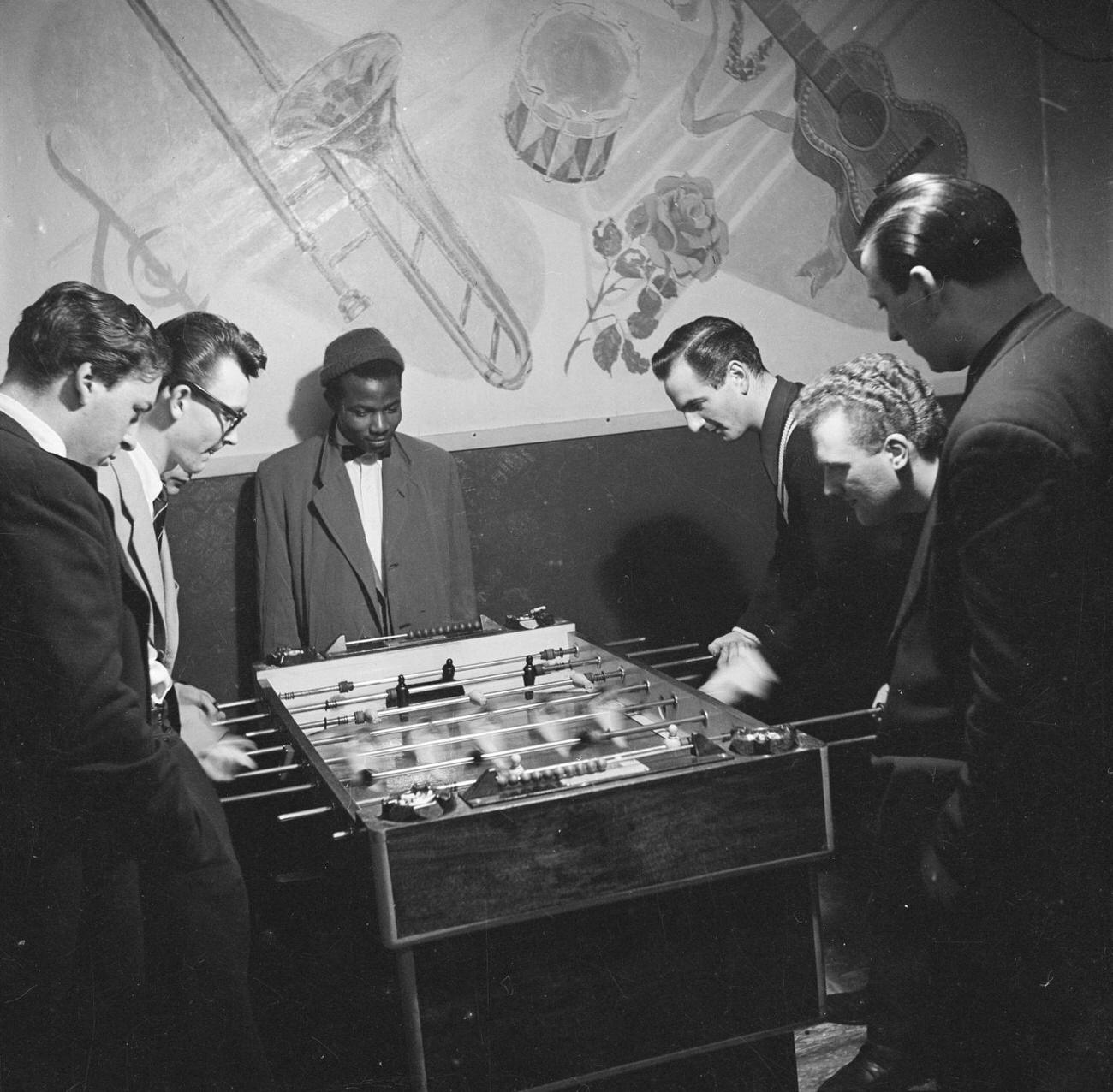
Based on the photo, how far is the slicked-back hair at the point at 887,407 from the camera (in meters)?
2.76

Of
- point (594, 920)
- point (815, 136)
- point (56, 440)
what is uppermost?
point (815, 136)

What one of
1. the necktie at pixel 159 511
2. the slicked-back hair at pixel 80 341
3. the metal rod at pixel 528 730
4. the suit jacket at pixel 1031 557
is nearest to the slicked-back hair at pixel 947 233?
the suit jacket at pixel 1031 557

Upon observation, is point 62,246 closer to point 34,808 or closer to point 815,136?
point 34,808

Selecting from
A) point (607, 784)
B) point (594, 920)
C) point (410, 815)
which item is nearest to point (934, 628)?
point (607, 784)

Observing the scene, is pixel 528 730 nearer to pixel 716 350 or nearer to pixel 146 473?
pixel 146 473

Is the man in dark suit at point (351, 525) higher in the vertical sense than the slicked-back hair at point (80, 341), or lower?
lower

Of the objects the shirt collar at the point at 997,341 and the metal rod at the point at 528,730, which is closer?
the shirt collar at the point at 997,341

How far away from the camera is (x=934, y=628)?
2.13 m

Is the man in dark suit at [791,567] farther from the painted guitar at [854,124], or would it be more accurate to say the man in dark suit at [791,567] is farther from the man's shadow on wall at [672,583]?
the painted guitar at [854,124]

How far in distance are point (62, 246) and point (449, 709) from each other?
2213 millimetres

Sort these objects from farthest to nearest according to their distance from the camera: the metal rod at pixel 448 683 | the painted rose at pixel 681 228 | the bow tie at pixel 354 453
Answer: the painted rose at pixel 681 228 → the bow tie at pixel 354 453 → the metal rod at pixel 448 683

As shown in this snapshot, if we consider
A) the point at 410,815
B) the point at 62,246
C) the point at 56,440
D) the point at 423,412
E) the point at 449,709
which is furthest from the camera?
the point at 423,412

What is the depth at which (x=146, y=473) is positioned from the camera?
311cm

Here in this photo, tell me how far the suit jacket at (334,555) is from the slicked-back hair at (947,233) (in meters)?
2.21
